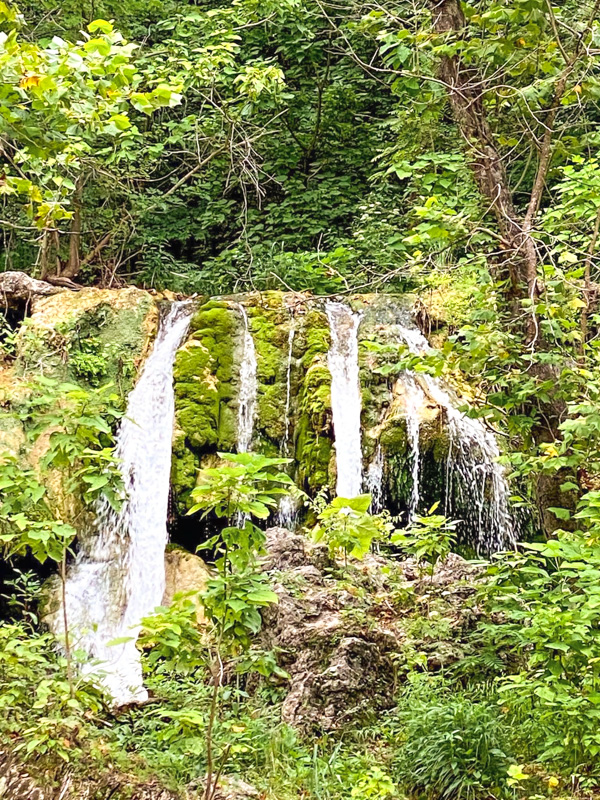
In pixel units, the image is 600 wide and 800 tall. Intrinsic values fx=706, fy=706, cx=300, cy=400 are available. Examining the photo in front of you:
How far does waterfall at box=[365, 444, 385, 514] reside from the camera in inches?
260

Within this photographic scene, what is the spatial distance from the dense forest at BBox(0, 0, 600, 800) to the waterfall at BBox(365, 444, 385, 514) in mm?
30

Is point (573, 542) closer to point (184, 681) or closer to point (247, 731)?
point (247, 731)

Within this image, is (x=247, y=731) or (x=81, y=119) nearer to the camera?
(x=81, y=119)

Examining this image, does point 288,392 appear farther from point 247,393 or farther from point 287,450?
point 287,450

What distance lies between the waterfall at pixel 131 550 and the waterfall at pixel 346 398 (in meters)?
1.67

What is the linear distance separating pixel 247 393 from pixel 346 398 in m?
1.06

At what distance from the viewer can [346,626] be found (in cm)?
402

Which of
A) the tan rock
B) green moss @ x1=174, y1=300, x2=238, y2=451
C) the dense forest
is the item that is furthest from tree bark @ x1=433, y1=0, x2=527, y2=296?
green moss @ x1=174, y1=300, x2=238, y2=451

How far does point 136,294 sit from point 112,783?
610 cm

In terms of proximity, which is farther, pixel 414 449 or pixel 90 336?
pixel 90 336

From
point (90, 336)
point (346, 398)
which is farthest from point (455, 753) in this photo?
point (90, 336)

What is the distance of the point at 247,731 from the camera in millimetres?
3389

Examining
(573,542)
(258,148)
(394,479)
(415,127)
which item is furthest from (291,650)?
(258,148)

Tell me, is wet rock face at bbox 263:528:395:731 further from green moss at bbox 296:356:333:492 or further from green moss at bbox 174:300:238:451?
green moss at bbox 174:300:238:451
